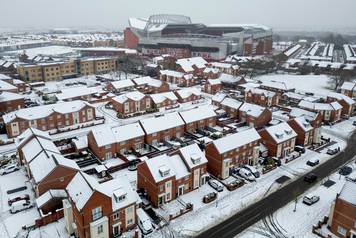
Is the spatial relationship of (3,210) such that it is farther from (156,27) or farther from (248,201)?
(156,27)

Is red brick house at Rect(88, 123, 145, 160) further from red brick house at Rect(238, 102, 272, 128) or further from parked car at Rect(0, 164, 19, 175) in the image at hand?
red brick house at Rect(238, 102, 272, 128)

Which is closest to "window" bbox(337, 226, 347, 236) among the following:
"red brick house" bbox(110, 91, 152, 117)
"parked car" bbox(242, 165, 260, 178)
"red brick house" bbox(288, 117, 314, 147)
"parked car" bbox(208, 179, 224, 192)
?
"parked car" bbox(242, 165, 260, 178)

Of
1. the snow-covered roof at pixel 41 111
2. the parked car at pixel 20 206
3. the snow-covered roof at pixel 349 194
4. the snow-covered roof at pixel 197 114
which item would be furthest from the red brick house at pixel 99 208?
the snow-covered roof at pixel 41 111

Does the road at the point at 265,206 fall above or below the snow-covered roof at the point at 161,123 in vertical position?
below

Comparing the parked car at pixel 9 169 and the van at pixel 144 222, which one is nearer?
the van at pixel 144 222

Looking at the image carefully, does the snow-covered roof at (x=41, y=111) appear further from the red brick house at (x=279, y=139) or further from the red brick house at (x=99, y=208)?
the red brick house at (x=279, y=139)

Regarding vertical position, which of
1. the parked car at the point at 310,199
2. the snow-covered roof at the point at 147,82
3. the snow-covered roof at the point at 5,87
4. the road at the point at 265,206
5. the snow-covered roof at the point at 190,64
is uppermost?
the snow-covered roof at the point at 190,64
